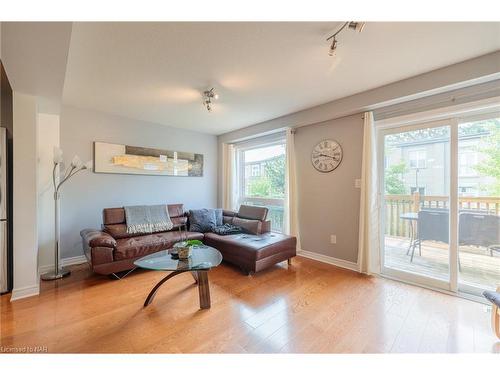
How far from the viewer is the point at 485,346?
151cm

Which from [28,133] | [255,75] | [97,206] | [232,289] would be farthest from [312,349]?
[97,206]

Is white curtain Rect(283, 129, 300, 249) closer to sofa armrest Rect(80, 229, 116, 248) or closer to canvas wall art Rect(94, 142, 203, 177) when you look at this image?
canvas wall art Rect(94, 142, 203, 177)

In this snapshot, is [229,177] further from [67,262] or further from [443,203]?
[443,203]

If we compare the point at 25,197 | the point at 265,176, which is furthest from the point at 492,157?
the point at 25,197

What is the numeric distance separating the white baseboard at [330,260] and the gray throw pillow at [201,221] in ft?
5.29

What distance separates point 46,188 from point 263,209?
3.09 meters

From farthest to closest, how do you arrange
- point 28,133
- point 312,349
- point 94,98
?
point 94,98
point 28,133
point 312,349

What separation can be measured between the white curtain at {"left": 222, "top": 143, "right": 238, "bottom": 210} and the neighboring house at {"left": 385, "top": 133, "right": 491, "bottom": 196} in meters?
2.98

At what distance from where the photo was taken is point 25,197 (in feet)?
7.31

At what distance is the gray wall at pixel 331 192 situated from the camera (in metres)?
3.00

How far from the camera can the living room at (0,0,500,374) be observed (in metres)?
1.61

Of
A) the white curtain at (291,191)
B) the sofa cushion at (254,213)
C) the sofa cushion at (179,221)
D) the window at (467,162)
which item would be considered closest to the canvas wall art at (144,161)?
the sofa cushion at (179,221)
